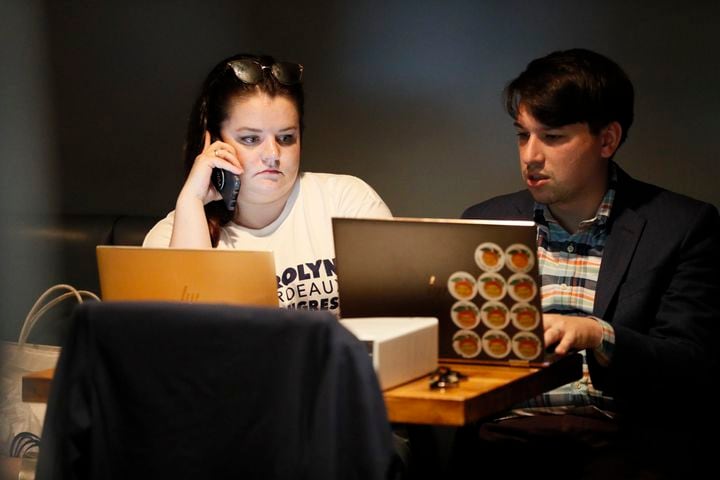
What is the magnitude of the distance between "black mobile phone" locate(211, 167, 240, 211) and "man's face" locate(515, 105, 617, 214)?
76 cm

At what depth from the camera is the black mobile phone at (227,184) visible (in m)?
2.71

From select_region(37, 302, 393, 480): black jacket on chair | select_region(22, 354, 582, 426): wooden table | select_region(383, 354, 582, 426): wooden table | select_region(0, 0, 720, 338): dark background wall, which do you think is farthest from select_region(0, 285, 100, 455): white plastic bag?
select_region(0, 0, 720, 338): dark background wall

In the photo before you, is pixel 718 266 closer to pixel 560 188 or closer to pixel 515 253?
pixel 560 188

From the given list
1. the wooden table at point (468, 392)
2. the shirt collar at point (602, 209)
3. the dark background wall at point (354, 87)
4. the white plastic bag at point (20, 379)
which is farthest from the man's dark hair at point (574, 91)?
the white plastic bag at point (20, 379)

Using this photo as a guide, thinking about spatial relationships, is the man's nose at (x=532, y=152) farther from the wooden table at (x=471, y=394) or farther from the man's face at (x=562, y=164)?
the wooden table at (x=471, y=394)

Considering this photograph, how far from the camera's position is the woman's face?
2717 mm

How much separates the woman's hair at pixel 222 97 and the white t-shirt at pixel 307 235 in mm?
50

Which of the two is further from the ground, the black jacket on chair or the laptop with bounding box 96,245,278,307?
the laptop with bounding box 96,245,278,307

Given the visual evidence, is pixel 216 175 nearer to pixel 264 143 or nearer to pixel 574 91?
pixel 264 143

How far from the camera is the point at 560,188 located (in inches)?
96.3

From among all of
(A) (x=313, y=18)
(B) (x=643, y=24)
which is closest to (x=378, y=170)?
(A) (x=313, y=18)

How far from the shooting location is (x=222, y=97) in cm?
278

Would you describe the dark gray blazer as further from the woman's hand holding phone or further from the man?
the woman's hand holding phone

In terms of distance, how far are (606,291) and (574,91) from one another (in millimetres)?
490
